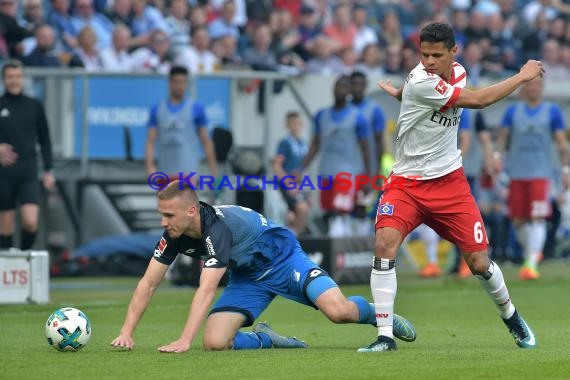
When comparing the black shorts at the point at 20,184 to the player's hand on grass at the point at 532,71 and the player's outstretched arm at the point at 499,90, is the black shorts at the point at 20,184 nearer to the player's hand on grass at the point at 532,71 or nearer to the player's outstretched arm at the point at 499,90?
the player's outstretched arm at the point at 499,90

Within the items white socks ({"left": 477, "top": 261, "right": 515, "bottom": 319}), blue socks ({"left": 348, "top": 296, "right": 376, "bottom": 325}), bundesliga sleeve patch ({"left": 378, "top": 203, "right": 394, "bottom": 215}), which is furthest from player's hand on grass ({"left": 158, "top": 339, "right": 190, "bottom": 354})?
white socks ({"left": 477, "top": 261, "right": 515, "bottom": 319})

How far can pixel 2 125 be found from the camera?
1658 centimetres

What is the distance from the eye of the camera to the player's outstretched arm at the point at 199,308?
9.35m

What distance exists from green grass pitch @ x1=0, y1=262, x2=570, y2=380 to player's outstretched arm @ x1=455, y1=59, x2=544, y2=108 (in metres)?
1.85

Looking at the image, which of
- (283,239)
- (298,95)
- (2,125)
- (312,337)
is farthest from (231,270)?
(298,95)

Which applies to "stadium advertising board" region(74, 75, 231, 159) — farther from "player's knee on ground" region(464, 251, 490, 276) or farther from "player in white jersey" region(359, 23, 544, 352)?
"player's knee on ground" region(464, 251, 490, 276)

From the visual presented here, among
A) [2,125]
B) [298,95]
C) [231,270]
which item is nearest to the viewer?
[231,270]

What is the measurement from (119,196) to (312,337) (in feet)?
31.0

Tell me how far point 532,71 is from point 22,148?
869 cm

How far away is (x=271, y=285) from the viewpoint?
1058 cm

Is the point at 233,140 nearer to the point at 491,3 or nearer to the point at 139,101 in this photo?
the point at 139,101

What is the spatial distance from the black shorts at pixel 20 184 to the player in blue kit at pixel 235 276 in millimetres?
6519

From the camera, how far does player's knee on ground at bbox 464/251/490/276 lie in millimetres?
10086

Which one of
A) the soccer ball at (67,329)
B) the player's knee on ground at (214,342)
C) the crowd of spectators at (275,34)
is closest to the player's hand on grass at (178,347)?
the player's knee on ground at (214,342)
